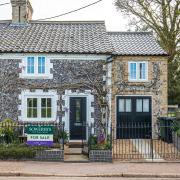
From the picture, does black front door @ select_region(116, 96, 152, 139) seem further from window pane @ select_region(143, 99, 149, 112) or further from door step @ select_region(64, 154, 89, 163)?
door step @ select_region(64, 154, 89, 163)

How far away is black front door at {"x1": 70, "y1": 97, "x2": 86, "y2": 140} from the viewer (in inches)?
1045

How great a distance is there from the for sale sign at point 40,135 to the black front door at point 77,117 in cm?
556

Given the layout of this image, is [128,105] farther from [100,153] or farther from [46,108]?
[100,153]

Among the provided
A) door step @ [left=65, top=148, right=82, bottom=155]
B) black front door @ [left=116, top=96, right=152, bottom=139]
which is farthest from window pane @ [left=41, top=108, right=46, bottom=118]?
black front door @ [left=116, top=96, right=152, bottom=139]

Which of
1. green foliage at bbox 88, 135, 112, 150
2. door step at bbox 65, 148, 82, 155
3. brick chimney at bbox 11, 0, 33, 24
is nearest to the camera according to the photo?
green foliage at bbox 88, 135, 112, 150

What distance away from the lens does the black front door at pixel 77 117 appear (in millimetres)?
26531

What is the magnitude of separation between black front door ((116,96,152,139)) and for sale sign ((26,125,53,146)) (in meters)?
7.86

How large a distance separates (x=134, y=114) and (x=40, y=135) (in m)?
8.65

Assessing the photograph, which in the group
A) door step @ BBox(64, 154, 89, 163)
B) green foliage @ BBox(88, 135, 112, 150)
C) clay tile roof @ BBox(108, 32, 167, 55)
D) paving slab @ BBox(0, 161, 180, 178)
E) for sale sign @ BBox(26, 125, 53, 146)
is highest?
clay tile roof @ BBox(108, 32, 167, 55)

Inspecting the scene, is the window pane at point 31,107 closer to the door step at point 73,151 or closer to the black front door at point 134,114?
the door step at point 73,151

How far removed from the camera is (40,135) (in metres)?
21.0

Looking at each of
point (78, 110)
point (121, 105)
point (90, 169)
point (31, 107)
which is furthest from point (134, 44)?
point (90, 169)

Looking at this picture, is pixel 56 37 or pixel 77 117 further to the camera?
pixel 56 37

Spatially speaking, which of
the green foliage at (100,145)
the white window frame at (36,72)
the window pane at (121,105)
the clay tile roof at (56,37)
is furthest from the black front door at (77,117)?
the green foliage at (100,145)
